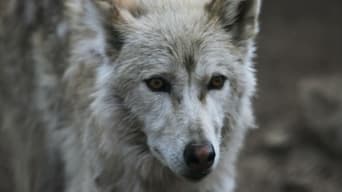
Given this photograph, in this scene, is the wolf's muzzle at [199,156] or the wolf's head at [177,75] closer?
the wolf's muzzle at [199,156]

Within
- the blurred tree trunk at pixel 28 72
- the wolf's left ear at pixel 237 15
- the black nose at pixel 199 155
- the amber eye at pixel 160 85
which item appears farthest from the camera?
the blurred tree trunk at pixel 28 72

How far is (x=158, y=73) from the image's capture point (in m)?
5.48

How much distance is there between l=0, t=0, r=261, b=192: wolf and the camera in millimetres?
5402

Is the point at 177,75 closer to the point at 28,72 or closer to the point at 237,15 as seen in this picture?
the point at 237,15

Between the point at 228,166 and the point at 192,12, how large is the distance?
1.18 m

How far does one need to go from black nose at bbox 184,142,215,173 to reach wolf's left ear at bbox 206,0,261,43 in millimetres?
994

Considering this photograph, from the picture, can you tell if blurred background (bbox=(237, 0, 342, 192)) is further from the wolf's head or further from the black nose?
the black nose

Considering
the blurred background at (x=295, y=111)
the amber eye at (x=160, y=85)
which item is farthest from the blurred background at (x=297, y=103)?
the amber eye at (x=160, y=85)

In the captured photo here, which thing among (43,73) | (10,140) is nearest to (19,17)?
(43,73)

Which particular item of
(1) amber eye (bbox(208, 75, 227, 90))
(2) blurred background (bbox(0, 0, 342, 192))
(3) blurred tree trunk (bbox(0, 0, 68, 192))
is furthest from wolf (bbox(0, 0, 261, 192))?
(2) blurred background (bbox(0, 0, 342, 192))

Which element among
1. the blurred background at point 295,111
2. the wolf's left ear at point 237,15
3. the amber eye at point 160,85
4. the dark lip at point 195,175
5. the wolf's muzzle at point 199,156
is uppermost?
the wolf's left ear at point 237,15

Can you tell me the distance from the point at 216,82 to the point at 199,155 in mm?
603

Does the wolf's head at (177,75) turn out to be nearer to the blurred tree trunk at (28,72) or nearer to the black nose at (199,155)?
the black nose at (199,155)

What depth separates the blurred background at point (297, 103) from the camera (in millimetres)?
8836
